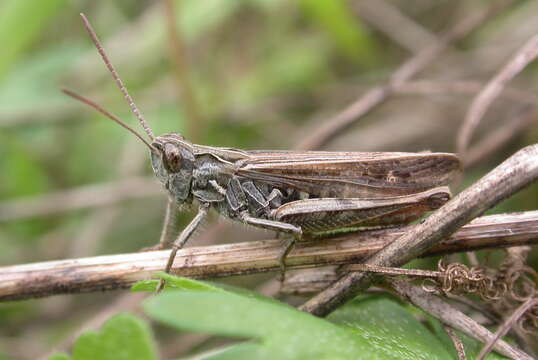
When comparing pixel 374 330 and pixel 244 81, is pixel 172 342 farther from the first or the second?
pixel 244 81

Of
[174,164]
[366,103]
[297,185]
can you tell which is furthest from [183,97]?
[297,185]

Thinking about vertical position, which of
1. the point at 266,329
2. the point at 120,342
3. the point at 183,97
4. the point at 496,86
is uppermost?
the point at 183,97

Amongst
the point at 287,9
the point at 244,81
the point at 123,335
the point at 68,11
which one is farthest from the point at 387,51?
the point at 123,335

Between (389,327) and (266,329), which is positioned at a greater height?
(389,327)

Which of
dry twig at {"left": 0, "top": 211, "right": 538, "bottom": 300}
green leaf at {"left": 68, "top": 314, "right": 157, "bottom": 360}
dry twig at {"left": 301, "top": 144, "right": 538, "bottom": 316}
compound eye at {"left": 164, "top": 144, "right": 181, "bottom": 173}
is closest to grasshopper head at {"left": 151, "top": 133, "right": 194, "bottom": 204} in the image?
compound eye at {"left": 164, "top": 144, "right": 181, "bottom": 173}

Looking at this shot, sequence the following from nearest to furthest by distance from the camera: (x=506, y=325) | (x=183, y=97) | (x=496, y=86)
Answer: (x=506, y=325) < (x=496, y=86) < (x=183, y=97)

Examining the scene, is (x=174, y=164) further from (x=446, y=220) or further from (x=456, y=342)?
(x=456, y=342)
